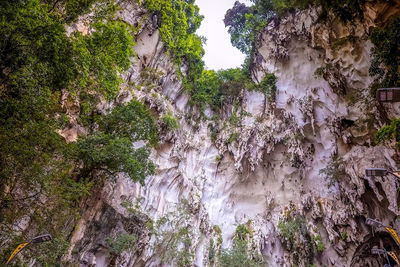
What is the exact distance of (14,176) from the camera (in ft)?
25.4

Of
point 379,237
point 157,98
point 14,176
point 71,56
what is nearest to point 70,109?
point 71,56

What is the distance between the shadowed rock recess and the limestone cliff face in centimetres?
9

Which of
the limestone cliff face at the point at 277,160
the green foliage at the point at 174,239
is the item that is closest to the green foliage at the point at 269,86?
the limestone cliff face at the point at 277,160

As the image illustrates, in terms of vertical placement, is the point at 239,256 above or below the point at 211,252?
below

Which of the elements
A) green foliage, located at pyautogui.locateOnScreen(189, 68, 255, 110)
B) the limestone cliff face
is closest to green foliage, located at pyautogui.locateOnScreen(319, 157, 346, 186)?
the limestone cliff face

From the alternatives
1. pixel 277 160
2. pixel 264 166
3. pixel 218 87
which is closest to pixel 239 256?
pixel 264 166

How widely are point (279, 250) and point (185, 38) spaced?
70.2ft

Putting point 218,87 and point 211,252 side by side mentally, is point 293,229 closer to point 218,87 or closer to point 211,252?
point 211,252

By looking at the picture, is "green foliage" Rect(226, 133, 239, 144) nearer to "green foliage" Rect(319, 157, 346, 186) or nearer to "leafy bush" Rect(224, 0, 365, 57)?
"green foliage" Rect(319, 157, 346, 186)

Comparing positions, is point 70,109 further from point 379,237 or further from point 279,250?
point 379,237

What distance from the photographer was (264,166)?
2352 cm

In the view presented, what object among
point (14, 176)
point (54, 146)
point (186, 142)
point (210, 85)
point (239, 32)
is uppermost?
point (239, 32)

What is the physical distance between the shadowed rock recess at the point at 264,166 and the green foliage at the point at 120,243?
0.06 m

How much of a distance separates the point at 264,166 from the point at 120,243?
14.9 metres
